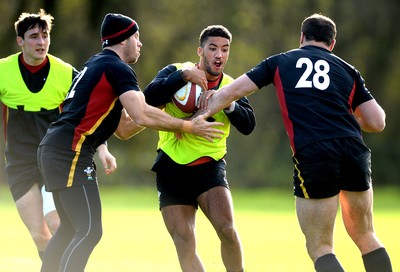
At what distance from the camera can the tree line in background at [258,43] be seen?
2991 centimetres

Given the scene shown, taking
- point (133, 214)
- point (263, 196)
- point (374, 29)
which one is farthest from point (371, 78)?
point (133, 214)

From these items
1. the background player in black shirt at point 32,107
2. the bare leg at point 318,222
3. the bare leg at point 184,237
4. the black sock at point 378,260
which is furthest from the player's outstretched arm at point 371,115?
the background player in black shirt at point 32,107

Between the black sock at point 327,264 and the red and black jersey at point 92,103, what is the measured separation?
197cm

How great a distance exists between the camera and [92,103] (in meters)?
7.20

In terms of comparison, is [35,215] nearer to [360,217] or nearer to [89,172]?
[89,172]

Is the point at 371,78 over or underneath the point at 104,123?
over

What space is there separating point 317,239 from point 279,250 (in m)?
5.84

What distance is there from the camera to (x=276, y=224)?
682 inches

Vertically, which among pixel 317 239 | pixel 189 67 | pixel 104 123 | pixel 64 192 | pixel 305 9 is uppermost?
pixel 305 9

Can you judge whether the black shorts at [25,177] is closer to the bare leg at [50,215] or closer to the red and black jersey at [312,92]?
the bare leg at [50,215]

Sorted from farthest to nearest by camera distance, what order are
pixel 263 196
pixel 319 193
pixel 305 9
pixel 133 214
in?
pixel 305 9
pixel 263 196
pixel 133 214
pixel 319 193

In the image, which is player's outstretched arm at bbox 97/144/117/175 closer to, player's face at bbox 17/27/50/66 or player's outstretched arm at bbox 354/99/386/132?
player's face at bbox 17/27/50/66

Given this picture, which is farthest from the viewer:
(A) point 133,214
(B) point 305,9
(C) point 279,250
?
(B) point 305,9

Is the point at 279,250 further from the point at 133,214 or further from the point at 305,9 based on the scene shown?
the point at 305,9
